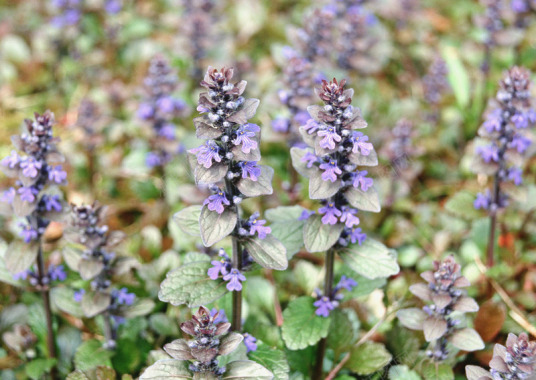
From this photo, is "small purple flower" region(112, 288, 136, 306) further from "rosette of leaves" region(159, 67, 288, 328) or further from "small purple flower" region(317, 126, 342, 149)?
"small purple flower" region(317, 126, 342, 149)

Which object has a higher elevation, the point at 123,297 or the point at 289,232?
the point at 289,232

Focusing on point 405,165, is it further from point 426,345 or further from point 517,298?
point 426,345

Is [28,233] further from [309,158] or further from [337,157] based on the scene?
[337,157]

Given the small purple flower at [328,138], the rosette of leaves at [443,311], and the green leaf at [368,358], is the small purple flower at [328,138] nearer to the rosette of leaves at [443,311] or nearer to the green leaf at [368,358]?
the rosette of leaves at [443,311]

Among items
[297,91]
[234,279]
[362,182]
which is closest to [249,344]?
→ [234,279]

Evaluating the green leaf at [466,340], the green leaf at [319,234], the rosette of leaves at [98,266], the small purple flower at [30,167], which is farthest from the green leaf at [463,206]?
the small purple flower at [30,167]
